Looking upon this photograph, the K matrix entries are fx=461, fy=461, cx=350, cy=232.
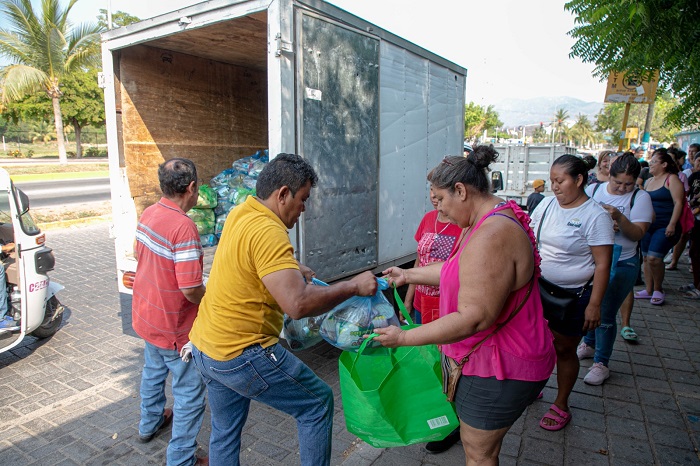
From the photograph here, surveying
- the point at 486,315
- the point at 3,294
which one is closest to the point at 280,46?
the point at 486,315

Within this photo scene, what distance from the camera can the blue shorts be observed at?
5.84 metres

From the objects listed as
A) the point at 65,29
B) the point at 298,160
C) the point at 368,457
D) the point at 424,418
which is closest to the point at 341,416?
the point at 368,457

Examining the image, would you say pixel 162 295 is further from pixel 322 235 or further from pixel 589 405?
pixel 589 405

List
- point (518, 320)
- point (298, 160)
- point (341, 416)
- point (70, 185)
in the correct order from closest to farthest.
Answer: point (518, 320), point (298, 160), point (341, 416), point (70, 185)

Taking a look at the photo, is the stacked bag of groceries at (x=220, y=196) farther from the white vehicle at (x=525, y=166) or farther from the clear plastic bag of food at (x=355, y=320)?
the white vehicle at (x=525, y=166)

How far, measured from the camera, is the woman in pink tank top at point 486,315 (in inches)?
72.6

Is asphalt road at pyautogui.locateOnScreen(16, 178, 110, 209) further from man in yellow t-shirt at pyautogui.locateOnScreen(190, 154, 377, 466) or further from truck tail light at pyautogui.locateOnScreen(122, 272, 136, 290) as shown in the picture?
man in yellow t-shirt at pyautogui.locateOnScreen(190, 154, 377, 466)

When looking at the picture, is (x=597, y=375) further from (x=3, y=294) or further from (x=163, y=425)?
(x=3, y=294)

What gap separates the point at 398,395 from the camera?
2.16m

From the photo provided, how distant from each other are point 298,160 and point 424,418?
4.53ft

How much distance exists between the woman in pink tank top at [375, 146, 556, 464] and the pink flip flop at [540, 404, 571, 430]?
154 cm

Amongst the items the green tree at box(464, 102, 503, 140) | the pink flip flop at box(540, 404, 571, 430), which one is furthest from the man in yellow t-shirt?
the green tree at box(464, 102, 503, 140)

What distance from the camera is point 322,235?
150 inches

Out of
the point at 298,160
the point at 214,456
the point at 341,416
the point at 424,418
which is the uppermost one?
the point at 298,160
